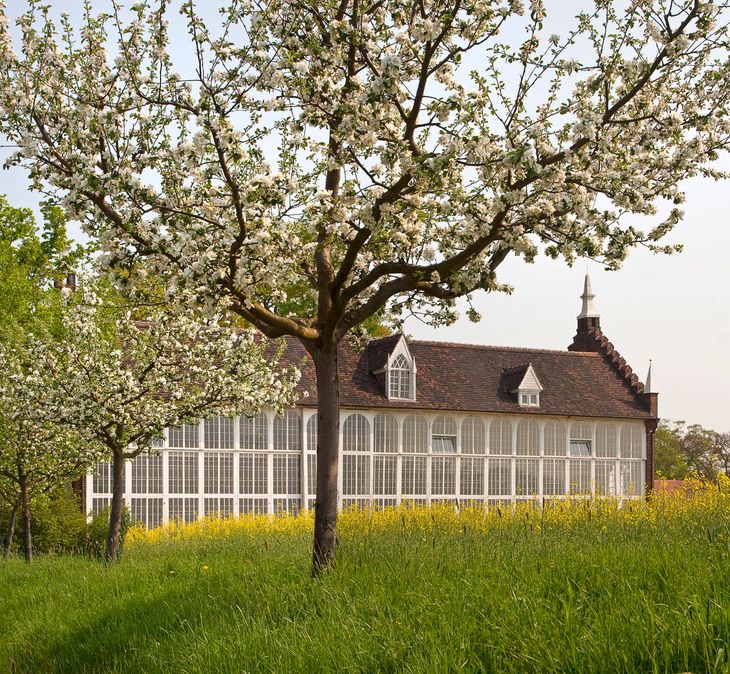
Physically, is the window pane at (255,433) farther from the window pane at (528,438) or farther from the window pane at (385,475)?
the window pane at (528,438)

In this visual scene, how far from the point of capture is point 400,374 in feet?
105

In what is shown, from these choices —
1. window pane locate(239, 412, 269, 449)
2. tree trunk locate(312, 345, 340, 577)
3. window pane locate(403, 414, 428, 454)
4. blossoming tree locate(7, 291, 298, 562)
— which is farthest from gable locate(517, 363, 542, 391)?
tree trunk locate(312, 345, 340, 577)

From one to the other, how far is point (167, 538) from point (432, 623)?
16917 millimetres

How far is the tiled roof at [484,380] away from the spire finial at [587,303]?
3.06m

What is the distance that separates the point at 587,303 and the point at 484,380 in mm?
10037

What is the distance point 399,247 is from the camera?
9.69 meters

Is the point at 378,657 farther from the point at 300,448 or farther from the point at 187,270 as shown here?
the point at 300,448

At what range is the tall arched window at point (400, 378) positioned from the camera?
31594 mm

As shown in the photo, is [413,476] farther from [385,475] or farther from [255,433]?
[255,433]

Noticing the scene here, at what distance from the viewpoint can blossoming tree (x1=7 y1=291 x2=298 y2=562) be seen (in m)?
14.8

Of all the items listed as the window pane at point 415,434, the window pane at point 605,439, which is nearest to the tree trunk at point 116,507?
the window pane at point 415,434

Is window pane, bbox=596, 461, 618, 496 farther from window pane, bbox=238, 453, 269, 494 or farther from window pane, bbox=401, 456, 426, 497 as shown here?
window pane, bbox=238, 453, 269, 494

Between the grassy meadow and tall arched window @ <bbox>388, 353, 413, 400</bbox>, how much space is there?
1752 cm

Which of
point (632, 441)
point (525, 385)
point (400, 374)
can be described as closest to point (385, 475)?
point (400, 374)
